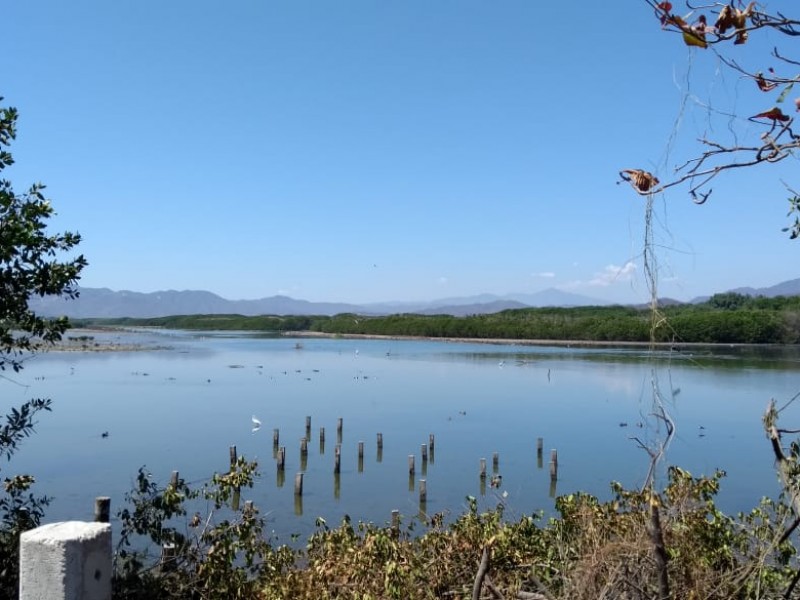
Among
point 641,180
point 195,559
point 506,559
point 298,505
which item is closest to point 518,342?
point 298,505

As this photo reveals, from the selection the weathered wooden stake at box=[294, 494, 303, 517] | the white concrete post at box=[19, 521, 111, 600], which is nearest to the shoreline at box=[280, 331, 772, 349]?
the weathered wooden stake at box=[294, 494, 303, 517]

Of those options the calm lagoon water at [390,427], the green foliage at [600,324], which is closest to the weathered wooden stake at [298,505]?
the calm lagoon water at [390,427]

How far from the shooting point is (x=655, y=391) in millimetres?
2922

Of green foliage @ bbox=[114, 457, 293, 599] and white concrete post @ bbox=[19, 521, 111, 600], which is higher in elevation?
white concrete post @ bbox=[19, 521, 111, 600]

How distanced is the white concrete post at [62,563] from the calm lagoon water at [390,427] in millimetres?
2231

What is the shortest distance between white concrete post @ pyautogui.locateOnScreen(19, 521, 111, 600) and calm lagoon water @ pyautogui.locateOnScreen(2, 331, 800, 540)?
7.32 ft

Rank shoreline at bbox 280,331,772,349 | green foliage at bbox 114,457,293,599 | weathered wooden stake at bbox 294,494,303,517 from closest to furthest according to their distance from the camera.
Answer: green foliage at bbox 114,457,293,599 → weathered wooden stake at bbox 294,494,303,517 → shoreline at bbox 280,331,772,349

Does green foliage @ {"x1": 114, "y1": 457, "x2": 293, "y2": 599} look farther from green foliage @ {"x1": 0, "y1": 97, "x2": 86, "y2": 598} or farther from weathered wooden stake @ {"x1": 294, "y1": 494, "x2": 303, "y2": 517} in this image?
weathered wooden stake @ {"x1": 294, "y1": 494, "x2": 303, "y2": 517}

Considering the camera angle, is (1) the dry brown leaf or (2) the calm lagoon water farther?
(2) the calm lagoon water

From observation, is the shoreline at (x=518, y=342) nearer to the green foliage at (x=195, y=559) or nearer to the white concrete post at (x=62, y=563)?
the green foliage at (x=195, y=559)

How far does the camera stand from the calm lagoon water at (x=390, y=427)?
20.1m

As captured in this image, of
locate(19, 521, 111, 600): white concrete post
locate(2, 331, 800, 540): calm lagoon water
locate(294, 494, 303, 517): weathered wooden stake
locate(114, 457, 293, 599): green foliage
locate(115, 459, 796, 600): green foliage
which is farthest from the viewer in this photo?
locate(2, 331, 800, 540): calm lagoon water

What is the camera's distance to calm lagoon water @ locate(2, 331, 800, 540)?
20.1 meters

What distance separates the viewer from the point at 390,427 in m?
30.7
